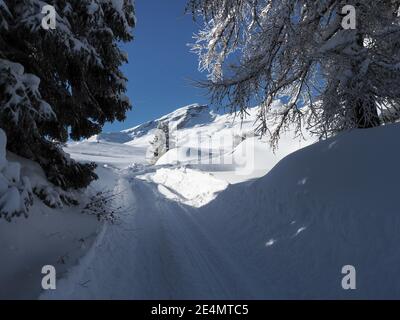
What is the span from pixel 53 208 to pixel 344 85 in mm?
6726

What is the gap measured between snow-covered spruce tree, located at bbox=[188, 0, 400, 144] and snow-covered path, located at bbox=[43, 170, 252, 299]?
4.00m

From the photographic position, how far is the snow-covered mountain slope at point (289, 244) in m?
5.02

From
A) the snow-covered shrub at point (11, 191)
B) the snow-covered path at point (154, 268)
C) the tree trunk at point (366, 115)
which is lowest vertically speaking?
the snow-covered path at point (154, 268)

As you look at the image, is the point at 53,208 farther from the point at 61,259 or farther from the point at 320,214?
the point at 320,214

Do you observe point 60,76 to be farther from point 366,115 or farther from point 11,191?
point 366,115

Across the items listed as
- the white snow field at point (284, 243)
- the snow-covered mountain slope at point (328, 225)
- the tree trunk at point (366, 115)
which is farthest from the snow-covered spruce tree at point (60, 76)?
the tree trunk at point (366, 115)

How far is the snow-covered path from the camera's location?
5047mm

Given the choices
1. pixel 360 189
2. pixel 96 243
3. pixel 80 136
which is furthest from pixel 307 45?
pixel 96 243

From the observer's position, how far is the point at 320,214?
6617 mm

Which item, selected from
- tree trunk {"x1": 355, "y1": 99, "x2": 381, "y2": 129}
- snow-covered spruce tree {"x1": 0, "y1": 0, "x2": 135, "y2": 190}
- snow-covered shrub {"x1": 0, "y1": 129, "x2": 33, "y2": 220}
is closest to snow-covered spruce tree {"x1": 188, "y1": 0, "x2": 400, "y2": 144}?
tree trunk {"x1": 355, "y1": 99, "x2": 381, "y2": 129}

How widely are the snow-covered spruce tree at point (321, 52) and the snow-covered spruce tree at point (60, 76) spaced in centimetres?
236

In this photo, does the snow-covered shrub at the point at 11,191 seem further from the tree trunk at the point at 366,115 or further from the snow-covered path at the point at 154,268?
the tree trunk at the point at 366,115

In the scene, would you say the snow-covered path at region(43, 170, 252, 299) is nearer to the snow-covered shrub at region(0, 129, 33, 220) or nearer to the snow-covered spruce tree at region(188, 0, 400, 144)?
the snow-covered shrub at region(0, 129, 33, 220)

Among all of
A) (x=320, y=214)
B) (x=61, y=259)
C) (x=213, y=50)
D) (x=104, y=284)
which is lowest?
(x=104, y=284)
